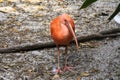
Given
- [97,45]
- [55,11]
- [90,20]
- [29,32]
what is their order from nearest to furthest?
[97,45]
[29,32]
[90,20]
[55,11]

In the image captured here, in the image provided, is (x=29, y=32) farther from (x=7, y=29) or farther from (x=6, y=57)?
(x=6, y=57)

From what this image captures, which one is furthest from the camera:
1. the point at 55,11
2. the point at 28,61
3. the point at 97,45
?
the point at 55,11

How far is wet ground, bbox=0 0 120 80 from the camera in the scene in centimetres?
495

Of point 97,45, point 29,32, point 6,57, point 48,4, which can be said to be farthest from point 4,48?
point 48,4

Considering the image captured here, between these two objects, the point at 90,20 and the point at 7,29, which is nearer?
the point at 7,29

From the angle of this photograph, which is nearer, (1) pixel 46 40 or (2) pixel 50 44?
(2) pixel 50 44

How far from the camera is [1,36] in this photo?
6160mm

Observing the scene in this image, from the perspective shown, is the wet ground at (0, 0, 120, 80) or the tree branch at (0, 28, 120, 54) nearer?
the wet ground at (0, 0, 120, 80)

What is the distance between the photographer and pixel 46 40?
6.11m

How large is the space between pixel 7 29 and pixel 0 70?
1668 mm

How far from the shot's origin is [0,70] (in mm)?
4938

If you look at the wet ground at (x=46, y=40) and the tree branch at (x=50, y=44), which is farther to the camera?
the tree branch at (x=50, y=44)

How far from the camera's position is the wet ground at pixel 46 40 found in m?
4.95

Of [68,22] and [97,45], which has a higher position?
[68,22]
